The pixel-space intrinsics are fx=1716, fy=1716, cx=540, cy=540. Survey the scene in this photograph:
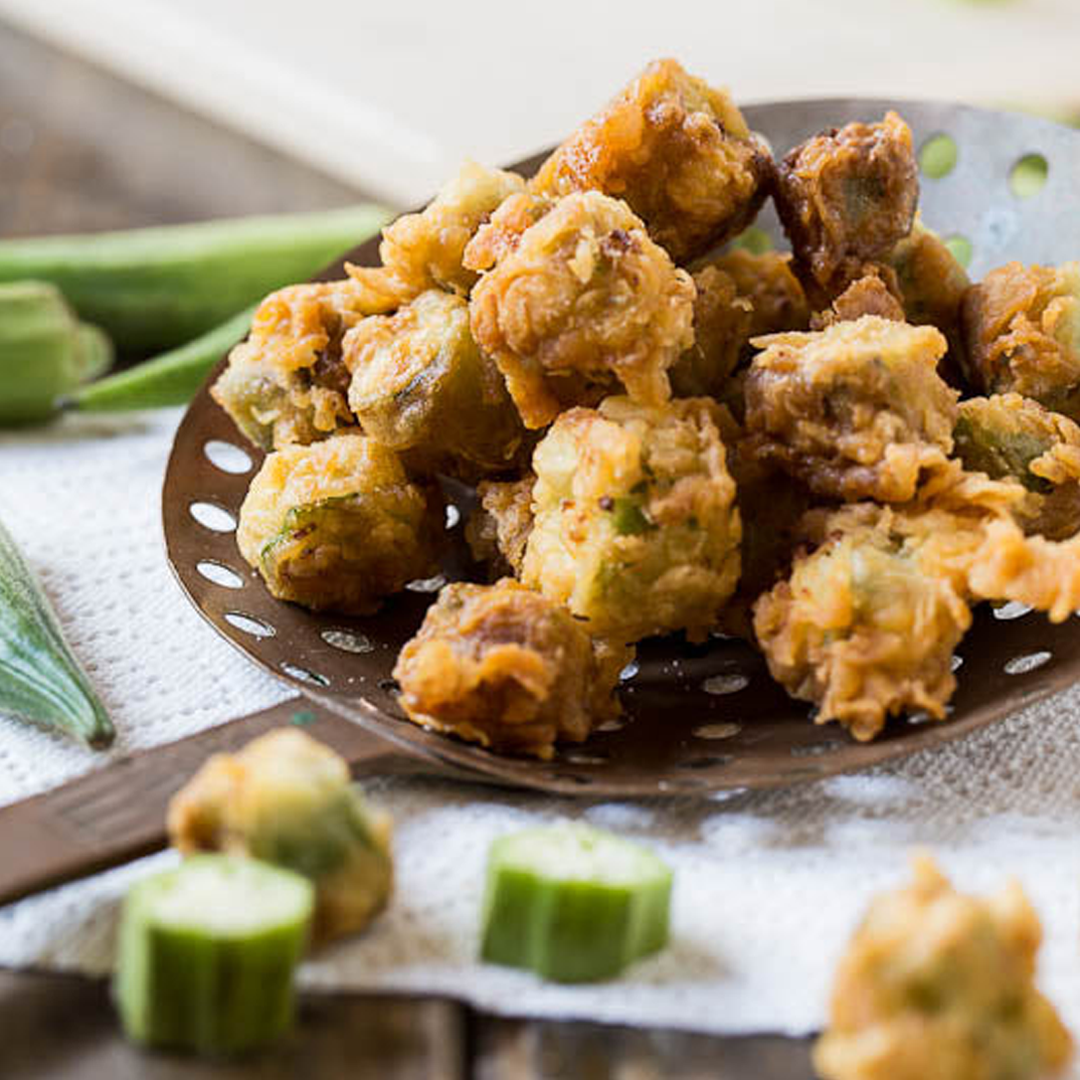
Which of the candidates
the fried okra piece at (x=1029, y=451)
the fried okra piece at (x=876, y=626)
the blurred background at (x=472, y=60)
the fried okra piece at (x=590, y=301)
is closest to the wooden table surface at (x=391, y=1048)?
the fried okra piece at (x=876, y=626)

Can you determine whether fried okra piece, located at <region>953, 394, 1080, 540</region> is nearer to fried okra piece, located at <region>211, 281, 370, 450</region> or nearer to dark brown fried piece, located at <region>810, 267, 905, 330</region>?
dark brown fried piece, located at <region>810, 267, 905, 330</region>

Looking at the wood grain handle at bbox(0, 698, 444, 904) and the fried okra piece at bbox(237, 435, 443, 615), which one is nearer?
the wood grain handle at bbox(0, 698, 444, 904)

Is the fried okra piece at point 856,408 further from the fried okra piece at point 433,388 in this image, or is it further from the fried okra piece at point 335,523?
the fried okra piece at point 335,523

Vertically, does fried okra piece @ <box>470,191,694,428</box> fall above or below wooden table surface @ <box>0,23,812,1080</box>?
above

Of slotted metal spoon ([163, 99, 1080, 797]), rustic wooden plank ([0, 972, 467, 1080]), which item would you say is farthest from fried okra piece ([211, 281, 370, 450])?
rustic wooden plank ([0, 972, 467, 1080])

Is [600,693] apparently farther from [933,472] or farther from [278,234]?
[278,234]

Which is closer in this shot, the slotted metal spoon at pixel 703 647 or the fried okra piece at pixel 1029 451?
the slotted metal spoon at pixel 703 647
